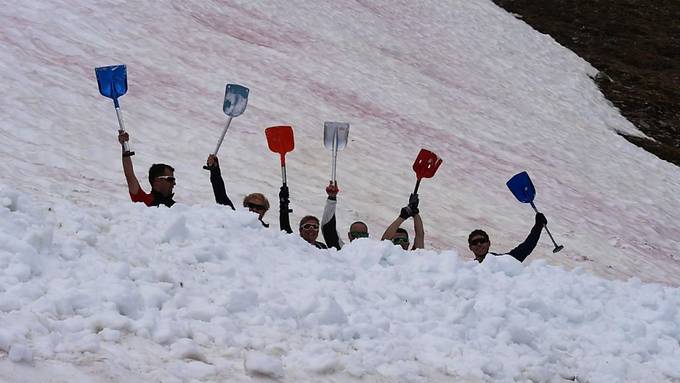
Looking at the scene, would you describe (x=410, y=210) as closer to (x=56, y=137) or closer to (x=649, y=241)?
(x=56, y=137)

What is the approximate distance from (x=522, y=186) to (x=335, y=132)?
218 centimetres

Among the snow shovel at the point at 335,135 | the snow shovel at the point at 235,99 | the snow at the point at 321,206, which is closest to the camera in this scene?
the snow at the point at 321,206

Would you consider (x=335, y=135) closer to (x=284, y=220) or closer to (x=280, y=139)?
(x=280, y=139)

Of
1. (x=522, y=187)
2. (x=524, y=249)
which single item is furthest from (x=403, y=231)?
(x=522, y=187)

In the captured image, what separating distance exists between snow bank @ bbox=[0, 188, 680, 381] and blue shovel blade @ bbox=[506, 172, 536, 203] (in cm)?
240

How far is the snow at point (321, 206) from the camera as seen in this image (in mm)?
4867

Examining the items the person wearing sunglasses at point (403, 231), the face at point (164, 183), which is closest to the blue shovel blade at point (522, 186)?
the person wearing sunglasses at point (403, 231)

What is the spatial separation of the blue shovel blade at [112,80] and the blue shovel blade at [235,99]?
1243 millimetres

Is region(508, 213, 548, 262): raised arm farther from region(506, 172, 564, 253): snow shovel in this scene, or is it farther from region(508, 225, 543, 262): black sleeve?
region(506, 172, 564, 253): snow shovel

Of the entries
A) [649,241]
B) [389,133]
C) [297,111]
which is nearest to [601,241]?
[649,241]

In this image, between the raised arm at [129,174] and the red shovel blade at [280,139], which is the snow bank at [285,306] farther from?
the red shovel blade at [280,139]

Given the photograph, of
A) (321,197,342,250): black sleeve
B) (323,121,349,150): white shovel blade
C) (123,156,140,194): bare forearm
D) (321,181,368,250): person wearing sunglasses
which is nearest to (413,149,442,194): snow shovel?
(323,121,349,150): white shovel blade

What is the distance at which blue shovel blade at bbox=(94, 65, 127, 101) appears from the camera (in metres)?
8.56

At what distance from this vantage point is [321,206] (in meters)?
11.6
